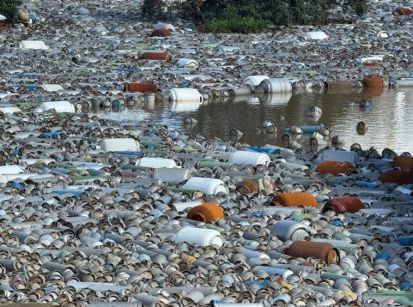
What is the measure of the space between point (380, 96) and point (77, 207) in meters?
12.5

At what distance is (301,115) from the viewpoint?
21578 millimetres

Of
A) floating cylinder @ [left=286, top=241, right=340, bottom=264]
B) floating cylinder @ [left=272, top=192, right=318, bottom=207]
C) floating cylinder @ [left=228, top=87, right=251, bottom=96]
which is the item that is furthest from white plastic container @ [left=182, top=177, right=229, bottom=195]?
floating cylinder @ [left=228, top=87, right=251, bottom=96]

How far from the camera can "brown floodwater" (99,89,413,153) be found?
19.2m

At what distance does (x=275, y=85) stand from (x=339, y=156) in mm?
8301

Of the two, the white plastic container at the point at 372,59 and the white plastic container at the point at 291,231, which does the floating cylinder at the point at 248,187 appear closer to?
the white plastic container at the point at 291,231

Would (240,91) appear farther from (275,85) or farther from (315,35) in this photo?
(315,35)

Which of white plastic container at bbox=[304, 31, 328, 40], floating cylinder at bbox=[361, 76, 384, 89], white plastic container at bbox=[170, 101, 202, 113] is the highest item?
white plastic container at bbox=[170, 101, 202, 113]

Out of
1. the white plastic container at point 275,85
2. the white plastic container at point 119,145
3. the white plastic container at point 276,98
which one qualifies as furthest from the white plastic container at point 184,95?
the white plastic container at point 119,145

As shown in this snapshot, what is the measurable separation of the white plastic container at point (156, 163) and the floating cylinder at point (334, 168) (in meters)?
1.81

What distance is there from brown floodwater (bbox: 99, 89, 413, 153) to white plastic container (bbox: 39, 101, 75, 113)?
0.79 metres

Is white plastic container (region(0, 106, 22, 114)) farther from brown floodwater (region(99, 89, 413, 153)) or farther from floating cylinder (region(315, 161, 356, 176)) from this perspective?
floating cylinder (region(315, 161, 356, 176))

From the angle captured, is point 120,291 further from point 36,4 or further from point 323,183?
point 36,4

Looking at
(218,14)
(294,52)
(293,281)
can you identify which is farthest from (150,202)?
(218,14)

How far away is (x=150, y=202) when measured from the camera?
13.2 metres
